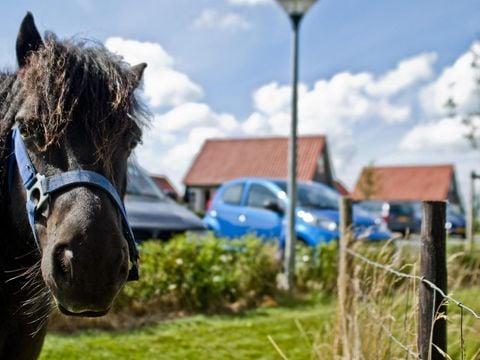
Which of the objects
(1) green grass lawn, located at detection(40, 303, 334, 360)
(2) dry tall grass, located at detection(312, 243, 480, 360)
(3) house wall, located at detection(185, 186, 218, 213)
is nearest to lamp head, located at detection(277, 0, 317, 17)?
(2) dry tall grass, located at detection(312, 243, 480, 360)

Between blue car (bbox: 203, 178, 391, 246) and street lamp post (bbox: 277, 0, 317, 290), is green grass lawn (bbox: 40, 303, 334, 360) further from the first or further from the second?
blue car (bbox: 203, 178, 391, 246)

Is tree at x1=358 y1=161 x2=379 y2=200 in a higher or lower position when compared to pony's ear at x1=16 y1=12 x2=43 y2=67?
higher

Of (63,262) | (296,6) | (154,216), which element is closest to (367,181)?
(296,6)

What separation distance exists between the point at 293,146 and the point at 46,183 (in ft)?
19.3

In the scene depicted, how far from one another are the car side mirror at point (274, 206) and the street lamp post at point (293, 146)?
997 mm

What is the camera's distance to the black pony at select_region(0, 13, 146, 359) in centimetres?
171

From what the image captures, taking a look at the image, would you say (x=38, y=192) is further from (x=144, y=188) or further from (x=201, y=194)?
(x=201, y=194)

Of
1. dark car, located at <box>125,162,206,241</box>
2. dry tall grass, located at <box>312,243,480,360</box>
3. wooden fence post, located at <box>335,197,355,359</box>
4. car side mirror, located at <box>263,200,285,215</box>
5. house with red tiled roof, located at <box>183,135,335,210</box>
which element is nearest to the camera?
dry tall grass, located at <box>312,243,480,360</box>

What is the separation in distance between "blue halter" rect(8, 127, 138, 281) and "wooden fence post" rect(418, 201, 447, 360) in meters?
1.27

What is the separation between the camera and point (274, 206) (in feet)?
27.8

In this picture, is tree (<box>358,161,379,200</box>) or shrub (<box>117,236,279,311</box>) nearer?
shrub (<box>117,236,279,311</box>)

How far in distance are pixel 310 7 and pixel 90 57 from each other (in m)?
5.69

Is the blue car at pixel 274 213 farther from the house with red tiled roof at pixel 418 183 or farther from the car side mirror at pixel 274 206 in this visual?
the house with red tiled roof at pixel 418 183

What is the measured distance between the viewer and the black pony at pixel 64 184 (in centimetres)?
171
